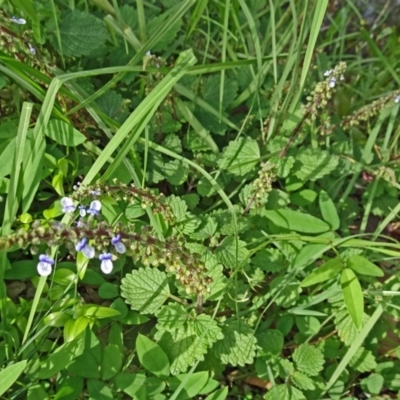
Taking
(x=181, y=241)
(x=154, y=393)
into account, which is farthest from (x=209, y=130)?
(x=154, y=393)

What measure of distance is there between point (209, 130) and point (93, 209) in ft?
2.41

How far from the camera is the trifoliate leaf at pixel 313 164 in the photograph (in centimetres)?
170

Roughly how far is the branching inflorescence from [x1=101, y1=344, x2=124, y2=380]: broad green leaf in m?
0.29

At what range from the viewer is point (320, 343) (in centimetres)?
162

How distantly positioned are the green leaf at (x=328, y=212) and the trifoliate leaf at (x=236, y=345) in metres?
0.39

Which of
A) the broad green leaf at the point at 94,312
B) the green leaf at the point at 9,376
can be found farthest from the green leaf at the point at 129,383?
the green leaf at the point at 9,376

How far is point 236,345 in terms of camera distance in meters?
1.45

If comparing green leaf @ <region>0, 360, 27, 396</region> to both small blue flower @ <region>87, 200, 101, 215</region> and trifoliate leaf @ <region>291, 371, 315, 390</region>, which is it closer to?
small blue flower @ <region>87, 200, 101, 215</region>

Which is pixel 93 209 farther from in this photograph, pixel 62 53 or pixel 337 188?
pixel 337 188

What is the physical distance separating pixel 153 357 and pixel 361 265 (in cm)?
58

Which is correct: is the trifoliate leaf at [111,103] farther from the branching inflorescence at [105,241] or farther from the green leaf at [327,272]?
the green leaf at [327,272]

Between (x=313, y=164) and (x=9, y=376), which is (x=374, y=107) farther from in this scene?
(x=9, y=376)

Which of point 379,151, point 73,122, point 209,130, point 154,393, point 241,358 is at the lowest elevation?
point 154,393

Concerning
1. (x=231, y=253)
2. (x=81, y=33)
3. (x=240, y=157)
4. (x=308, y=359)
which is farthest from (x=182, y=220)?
(x=81, y=33)
